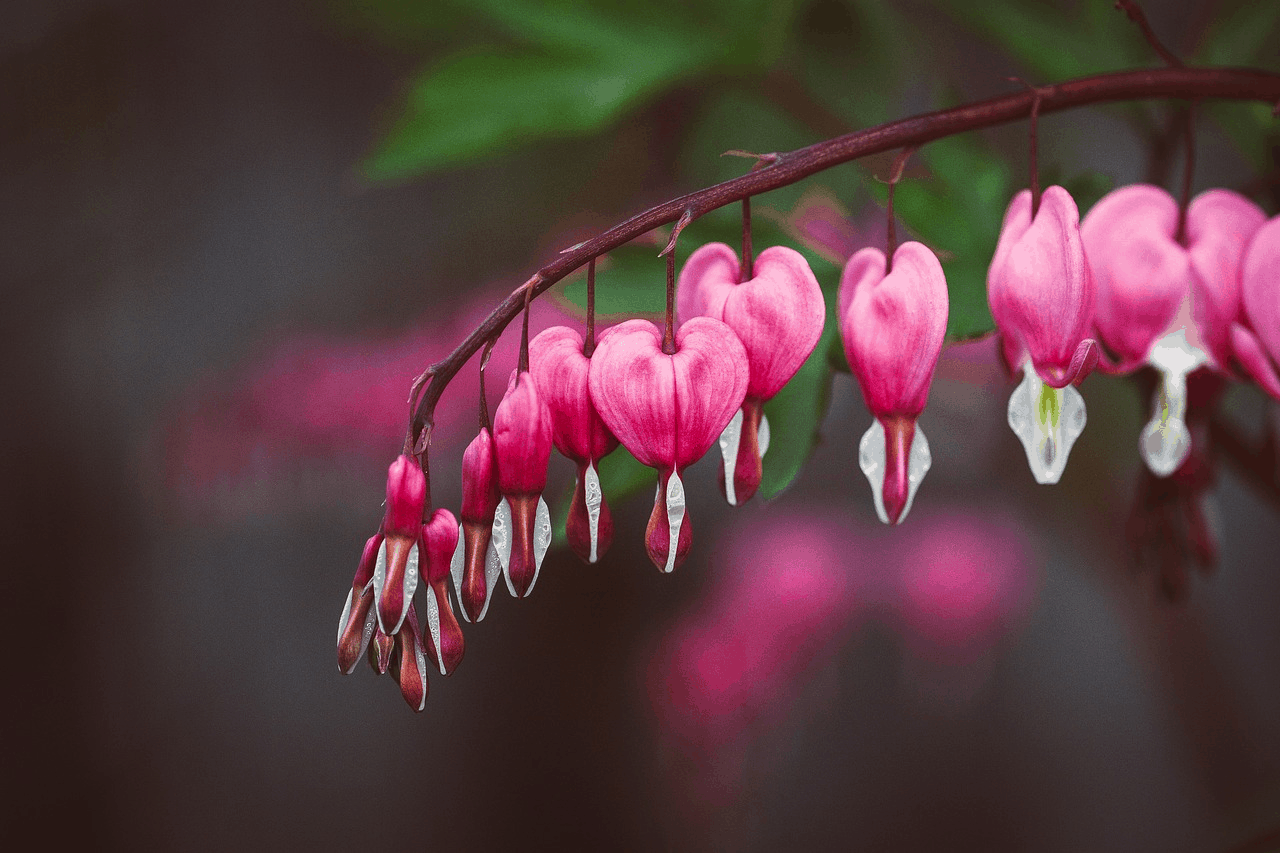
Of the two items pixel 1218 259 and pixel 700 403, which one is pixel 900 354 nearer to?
pixel 700 403

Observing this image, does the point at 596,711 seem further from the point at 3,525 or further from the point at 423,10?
the point at 423,10

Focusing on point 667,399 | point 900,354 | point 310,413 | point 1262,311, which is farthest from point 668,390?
point 310,413

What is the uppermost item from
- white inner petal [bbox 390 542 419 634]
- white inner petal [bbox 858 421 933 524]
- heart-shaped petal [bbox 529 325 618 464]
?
heart-shaped petal [bbox 529 325 618 464]

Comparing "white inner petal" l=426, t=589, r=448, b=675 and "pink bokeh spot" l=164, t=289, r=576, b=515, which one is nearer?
"white inner petal" l=426, t=589, r=448, b=675

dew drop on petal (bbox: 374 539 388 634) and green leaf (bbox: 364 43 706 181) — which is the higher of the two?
green leaf (bbox: 364 43 706 181)

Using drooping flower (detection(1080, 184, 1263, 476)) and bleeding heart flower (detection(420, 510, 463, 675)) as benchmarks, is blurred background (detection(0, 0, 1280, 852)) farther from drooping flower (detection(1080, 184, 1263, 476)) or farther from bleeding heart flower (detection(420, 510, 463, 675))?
bleeding heart flower (detection(420, 510, 463, 675))

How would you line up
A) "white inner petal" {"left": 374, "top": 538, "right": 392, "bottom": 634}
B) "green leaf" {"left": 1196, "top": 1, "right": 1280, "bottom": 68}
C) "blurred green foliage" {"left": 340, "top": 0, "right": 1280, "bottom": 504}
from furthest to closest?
"green leaf" {"left": 1196, "top": 1, "right": 1280, "bottom": 68}
"blurred green foliage" {"left": 340, "top": 0, "right": 1280, "bottom": 504}
"white inner petal" {"left": 374, "top": 538, "right": 392, "bottom": 634}

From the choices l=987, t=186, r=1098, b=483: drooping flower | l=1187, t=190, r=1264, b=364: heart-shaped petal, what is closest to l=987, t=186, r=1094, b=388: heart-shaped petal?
l=987, t=186, r=1098, b=483: drooping flower
